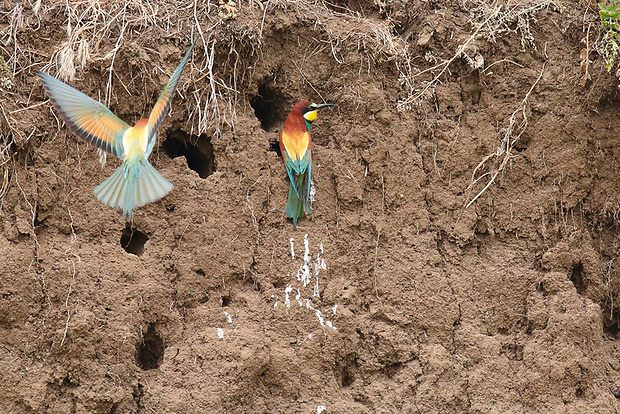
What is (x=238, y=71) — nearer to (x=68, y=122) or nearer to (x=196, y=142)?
(x=196, y=142)

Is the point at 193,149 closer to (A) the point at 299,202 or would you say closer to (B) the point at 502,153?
(A) the point at 299,202

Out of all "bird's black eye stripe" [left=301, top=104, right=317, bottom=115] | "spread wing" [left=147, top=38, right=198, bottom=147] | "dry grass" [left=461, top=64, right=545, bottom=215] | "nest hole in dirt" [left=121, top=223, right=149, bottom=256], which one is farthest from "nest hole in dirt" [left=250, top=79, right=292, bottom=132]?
"dry grass" [left=461, top=64, right=545, bottom=215]

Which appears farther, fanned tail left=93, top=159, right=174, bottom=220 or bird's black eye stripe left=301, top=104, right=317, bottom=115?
bird's black eye stripe left=301, top=104, right=317, bottom=115

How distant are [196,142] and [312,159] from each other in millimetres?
648

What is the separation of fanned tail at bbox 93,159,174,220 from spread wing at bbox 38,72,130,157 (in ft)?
0.38

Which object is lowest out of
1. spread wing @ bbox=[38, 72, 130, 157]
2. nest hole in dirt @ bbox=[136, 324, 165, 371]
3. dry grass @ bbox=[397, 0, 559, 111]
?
nest hole in dirt @ bbox=[136, 324, 165, 371]

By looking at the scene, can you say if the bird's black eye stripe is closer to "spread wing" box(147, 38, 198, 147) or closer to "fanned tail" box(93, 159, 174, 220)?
"spread wing" box(147, 38, 198, 147)

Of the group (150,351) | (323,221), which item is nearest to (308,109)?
(323,221)

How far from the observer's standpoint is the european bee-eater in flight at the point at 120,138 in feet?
12.5

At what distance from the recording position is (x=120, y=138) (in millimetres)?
3979

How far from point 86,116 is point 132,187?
1.42 feet

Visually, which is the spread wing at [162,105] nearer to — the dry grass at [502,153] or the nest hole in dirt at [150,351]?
the nest hole in dirt at [150,351]

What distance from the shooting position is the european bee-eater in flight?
3.81 metres

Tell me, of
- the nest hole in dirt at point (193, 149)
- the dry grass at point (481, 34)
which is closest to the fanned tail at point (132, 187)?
the nest hole in dirt at point (193, 149)
